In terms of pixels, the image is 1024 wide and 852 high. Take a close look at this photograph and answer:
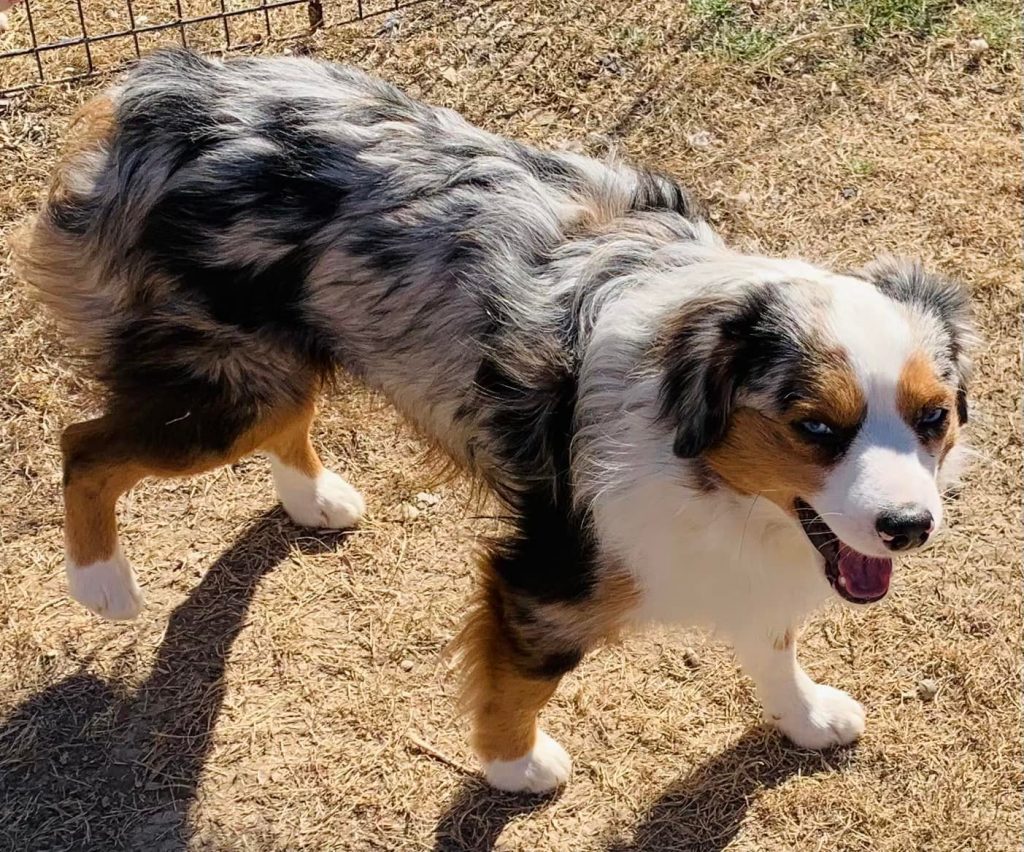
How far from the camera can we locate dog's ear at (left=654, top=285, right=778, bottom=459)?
7.93 feet

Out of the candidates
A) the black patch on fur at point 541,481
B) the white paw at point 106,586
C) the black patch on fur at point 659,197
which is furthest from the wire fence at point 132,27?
the black patch on fur at point 541,481

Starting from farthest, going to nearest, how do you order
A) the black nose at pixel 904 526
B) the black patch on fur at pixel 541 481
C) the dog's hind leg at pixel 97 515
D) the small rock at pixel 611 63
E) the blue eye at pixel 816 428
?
1. the small rock at pixel 611 63
2. the dog's hind leg at pixel 97 515
3. the black patch on fur at pixel 541 481
4. the blue eye at pixel 816 428
5. the black nose at pixel 904 526

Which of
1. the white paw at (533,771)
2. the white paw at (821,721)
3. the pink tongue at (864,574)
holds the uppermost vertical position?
the pink tongue at (864,574)

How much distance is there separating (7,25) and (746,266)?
3.92 m

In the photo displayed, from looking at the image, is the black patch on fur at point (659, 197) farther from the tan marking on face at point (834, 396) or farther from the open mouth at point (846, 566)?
the open mouth at point (846, 566)

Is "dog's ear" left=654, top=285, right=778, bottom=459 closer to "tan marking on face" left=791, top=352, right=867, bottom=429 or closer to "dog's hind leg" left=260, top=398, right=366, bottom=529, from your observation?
"tan marking on face" left=791, top=352, right=867, bottom=429

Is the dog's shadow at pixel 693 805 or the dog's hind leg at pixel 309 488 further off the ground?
the dog's hind leg at pixel 309 488

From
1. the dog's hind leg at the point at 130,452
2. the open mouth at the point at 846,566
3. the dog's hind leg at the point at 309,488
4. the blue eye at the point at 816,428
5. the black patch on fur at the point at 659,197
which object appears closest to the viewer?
the blue eye at the point at 816,428

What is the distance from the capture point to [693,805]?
133 inches

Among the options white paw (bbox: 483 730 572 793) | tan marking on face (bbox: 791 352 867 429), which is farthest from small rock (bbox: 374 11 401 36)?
tan marking on face (bbox: 791 352 867 429)

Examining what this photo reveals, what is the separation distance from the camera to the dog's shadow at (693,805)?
332 centimetres

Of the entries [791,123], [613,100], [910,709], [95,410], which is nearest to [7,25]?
[95,410]

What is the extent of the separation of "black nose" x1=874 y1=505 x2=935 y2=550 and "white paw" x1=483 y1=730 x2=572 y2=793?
143cm

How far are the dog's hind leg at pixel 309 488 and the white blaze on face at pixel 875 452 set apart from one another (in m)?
1.83
